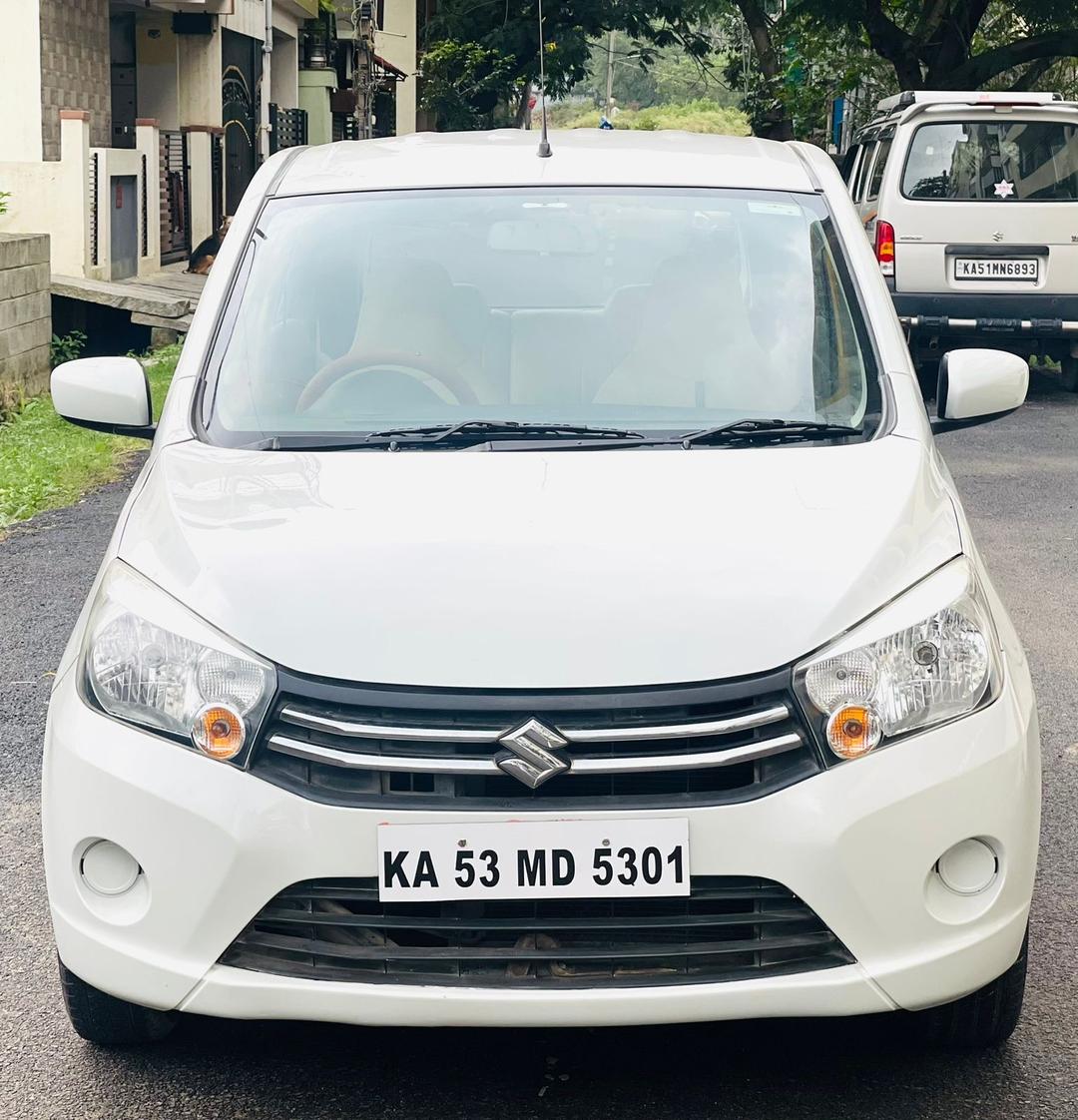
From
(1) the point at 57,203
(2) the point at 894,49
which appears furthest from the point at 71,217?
(2) the point at 894,49

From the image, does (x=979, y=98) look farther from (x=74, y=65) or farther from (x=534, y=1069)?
(x=74, y=65)

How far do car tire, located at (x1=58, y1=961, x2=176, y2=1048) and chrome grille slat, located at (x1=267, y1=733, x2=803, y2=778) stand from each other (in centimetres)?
68

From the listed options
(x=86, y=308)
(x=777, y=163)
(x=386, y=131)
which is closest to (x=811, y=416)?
(x=777, y=163)

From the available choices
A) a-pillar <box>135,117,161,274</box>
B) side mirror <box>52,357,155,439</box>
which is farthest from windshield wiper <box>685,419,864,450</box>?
a-pillar <box>135,117,161,274</box>

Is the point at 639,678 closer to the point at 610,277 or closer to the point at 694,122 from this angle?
the point at 610,277

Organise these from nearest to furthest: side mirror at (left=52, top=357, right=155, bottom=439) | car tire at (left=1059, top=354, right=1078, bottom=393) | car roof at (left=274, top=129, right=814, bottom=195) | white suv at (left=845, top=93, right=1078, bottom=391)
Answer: side mirror at (left=52, top=357, right=155, bottom=439), car roof at (left=274, top=129, right=814, bottom=195), white suv at (left=845, top=93, right=1078, bottom=391), car tire at (left=1059, top=354, right=1078, bottom=393)

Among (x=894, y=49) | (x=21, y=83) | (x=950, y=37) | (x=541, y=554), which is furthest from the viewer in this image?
(x=894, y=49)

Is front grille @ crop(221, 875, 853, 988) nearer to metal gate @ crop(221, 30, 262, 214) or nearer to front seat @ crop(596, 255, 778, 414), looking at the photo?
front seat @ crop(596, 255, 778, 414)

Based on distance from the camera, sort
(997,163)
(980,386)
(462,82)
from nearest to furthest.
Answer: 1. (980,386)
2. (997,163)
3. (462,82)

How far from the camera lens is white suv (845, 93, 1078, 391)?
12.5 m

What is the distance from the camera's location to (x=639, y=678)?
274 cm

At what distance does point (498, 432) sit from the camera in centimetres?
360

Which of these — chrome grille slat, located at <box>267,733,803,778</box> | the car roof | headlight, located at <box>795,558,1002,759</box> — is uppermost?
the car roof

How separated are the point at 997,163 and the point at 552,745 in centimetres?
1097
